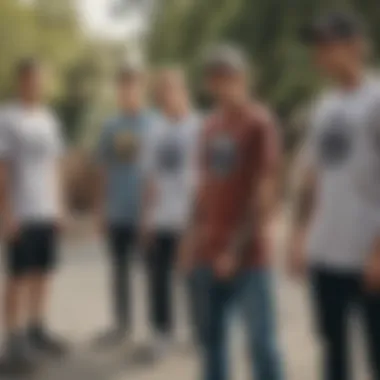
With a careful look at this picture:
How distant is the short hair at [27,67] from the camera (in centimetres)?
520

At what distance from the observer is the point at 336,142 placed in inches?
130

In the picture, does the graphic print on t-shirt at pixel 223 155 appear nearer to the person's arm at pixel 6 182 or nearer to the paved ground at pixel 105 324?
the paved ground at pixel 105 324

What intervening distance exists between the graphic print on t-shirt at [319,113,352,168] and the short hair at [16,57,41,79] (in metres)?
2.24

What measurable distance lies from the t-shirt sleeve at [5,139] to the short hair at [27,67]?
0.23 metres

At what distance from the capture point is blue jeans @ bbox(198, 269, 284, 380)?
12.3 feet

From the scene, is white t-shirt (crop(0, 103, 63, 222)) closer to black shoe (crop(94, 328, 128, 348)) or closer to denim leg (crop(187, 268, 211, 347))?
black shoe (crop(94, 328, 128, 348))

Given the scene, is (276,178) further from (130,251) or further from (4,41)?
(4,41)

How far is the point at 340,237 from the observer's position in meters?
3.31

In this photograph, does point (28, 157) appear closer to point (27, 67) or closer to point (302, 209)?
point (27, 67)

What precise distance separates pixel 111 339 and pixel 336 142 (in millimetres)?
2907

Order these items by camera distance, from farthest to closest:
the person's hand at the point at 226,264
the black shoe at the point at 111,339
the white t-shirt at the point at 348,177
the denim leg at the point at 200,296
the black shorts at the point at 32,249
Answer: the black shoe at the point at 111,339, the black shorts at the point at 32,249, the denim leg at the point at 200,296, the person's hand at the point at 226,264, the white t-shirt at the point at 348,177

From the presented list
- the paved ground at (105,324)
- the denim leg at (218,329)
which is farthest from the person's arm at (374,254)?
the paved ground at (105,324)

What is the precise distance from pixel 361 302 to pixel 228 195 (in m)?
0.63

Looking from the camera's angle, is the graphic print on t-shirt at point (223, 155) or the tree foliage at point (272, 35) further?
the tree foliage at point (272, 35)
